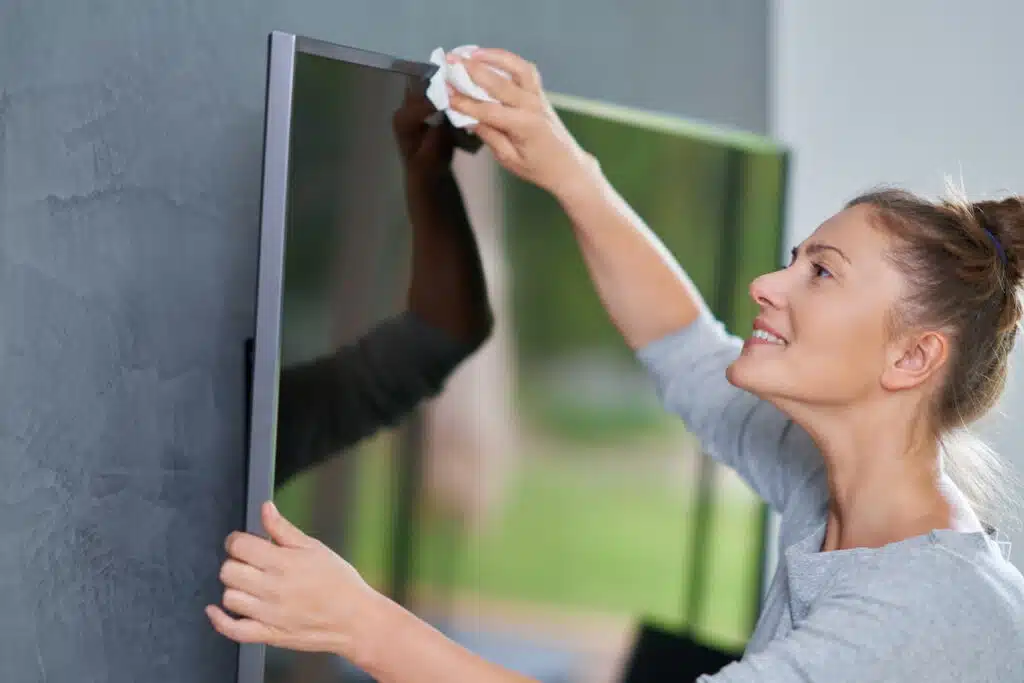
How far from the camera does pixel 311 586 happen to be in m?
1.22

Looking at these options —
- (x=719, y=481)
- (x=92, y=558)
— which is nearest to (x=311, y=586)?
(x=92, y=558)

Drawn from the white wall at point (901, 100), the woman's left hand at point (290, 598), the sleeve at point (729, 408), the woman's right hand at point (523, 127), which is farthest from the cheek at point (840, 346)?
the white wall at point (901, 100)

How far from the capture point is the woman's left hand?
121 centimetres

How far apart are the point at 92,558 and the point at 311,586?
508mm

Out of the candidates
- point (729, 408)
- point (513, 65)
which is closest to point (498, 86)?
point (513, 65)

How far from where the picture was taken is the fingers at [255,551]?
1225 mm

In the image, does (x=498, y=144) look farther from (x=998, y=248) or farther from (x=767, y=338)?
(x=998, y=248)

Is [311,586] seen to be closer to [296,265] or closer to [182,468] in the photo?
[296,265]

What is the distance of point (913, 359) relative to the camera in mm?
1525

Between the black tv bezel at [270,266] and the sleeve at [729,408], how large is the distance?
690mm

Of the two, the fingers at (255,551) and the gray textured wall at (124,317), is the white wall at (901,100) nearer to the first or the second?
the gray textured wall at (124,317)

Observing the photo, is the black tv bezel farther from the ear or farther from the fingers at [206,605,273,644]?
the ear

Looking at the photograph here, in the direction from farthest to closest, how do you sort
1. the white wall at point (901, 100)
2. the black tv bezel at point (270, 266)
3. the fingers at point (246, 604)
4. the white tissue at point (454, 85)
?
the white wall at point (901, 100)
the white tissue at point (454, 85)
the black tv bezel at point (270, 266)
the fingers at point (246, 604)

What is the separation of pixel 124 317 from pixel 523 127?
0.62m
